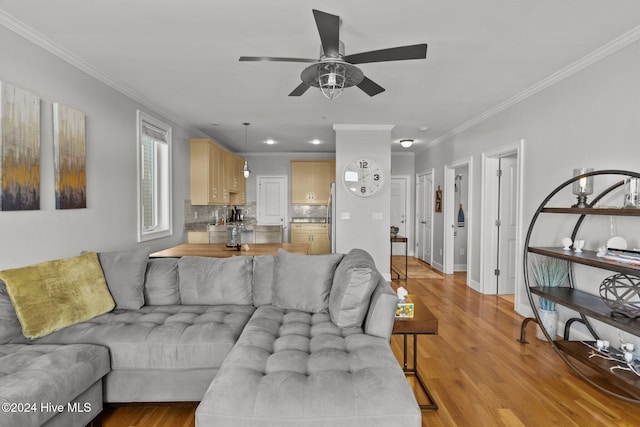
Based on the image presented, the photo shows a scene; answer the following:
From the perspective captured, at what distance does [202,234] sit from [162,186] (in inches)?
42.5

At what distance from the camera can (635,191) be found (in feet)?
7.69

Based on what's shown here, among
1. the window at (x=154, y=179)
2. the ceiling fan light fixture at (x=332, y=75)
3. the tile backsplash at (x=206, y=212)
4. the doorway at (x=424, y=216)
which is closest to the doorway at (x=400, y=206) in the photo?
the doorway at (x=424, y=216)

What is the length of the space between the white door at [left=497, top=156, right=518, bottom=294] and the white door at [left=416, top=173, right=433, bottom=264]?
2.24 meters

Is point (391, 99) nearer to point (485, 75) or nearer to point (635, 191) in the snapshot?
point (485, 75)

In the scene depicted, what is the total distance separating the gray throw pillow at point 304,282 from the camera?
2525 mm

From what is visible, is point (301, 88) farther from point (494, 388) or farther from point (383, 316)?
point (494, 388)

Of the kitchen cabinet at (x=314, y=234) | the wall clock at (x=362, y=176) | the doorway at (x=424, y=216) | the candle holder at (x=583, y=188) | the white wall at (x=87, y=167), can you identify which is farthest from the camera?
the kitchen cabinet at (x=314, y=234)

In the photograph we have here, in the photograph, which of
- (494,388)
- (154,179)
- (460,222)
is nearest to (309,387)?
(494,388)

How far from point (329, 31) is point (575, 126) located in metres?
2.64

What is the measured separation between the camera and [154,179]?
468 cm

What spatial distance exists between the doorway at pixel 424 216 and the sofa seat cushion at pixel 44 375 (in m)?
6.35

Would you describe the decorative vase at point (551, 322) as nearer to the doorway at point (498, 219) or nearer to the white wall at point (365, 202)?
the doorway at point (498, 219)

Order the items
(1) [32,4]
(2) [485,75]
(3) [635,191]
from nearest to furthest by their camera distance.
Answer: (1) [32,4]
(3) [635,191]
(2) [485,75]

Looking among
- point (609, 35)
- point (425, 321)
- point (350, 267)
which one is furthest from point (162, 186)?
point (609, 35)
